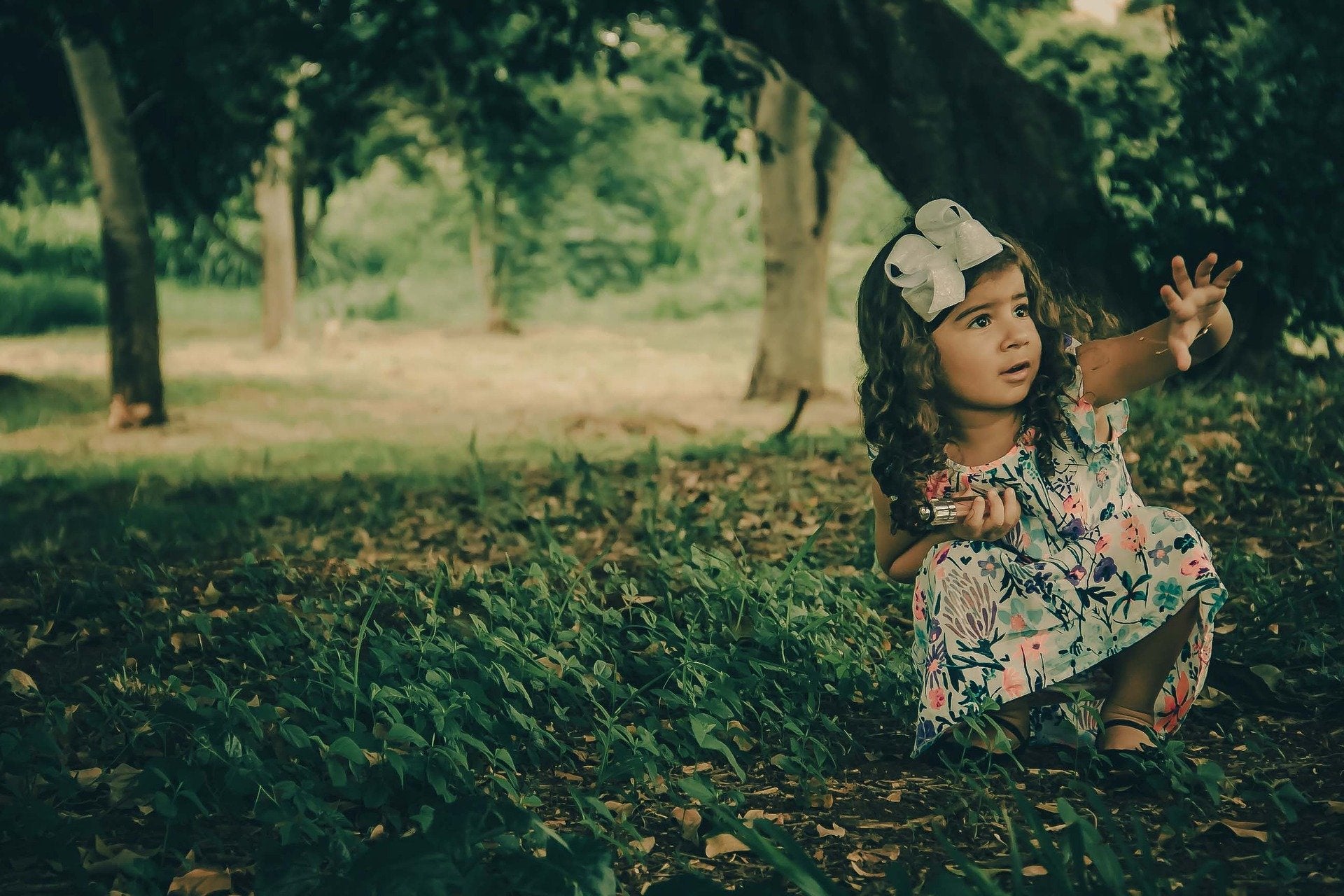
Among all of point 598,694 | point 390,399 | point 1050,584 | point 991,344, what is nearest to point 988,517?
point 1050,584

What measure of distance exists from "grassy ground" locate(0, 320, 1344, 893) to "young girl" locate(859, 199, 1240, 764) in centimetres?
22

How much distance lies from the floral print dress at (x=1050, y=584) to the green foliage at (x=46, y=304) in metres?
22.4

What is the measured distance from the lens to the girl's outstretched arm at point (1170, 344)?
285cm

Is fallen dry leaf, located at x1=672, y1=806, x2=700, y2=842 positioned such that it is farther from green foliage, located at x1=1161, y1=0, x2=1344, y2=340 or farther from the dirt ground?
green foliage, located at x1=1161, y1=0, x2=1344, y2=340

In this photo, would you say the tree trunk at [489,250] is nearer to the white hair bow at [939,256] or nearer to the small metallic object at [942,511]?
the white hair bow at [939,256]

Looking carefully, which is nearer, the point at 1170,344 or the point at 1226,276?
the point at 1226,276

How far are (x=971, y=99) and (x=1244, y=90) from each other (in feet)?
4.86

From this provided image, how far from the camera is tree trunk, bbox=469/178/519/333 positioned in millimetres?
25797

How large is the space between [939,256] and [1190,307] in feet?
1.84

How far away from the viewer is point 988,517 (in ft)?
9.70

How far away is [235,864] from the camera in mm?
2738

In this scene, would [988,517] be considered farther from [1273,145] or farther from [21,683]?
[1273,145]

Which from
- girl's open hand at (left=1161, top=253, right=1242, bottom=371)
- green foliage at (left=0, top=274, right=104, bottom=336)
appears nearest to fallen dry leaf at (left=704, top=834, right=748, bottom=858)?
girl's open hand at (left=1161, top=253, right=1242, bottom=371)

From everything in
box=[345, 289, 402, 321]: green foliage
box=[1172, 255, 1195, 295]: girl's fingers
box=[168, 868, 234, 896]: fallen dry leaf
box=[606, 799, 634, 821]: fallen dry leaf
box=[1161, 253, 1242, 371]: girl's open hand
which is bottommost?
box=[168, 868, 234, 896]: fallen dry leaf
